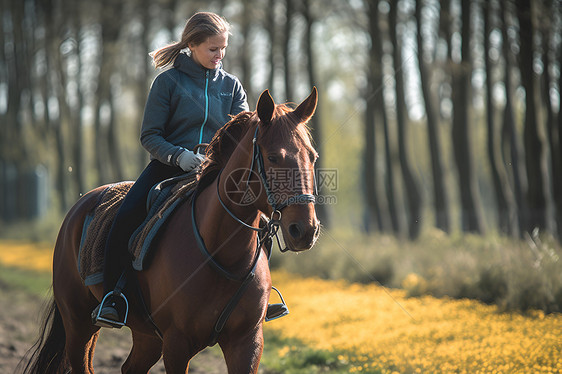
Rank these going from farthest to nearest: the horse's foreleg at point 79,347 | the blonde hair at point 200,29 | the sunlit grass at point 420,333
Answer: the sunlit grass at point 420,333
the horse's foreleg at point 79,347
the blonde hair at point 200,29

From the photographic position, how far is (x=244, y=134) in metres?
3.92

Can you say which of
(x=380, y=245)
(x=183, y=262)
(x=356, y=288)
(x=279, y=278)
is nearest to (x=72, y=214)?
(x=183, y=262)

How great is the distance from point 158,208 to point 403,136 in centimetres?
1323

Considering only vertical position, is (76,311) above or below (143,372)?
above

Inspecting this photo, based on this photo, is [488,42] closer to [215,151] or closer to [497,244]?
[497,244]

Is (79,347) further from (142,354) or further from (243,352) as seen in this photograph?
(243,352)

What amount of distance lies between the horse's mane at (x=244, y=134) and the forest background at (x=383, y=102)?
1515 mm

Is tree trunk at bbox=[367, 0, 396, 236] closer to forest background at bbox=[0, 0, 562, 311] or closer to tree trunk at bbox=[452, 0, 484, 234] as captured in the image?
forest background at bbox=[0, 0, 562, 311]

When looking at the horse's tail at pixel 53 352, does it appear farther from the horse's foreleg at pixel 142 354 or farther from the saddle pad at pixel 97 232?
the saddle pad at pixel 97 232

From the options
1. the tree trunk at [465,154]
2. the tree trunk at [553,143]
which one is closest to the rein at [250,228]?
the tree trunk at [553,143]

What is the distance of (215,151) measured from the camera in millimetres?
4102

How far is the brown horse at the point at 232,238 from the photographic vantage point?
346 cm

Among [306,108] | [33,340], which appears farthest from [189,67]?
[33,340]

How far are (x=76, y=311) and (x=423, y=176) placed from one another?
34318 mm
